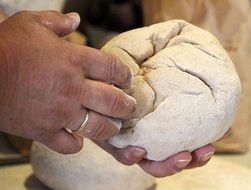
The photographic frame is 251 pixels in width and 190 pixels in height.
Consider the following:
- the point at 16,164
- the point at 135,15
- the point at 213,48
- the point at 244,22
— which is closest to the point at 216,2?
the point at 244,22

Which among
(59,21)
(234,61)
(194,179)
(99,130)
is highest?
(59,21)

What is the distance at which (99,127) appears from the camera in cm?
61

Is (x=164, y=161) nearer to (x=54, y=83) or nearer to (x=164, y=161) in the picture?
(x=164, y=161)

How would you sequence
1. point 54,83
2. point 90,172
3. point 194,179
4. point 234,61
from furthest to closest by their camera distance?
point 234,61 < point 194,179 < point 90,172 < point 54,83

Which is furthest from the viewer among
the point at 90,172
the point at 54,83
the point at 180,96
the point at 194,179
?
the point at 194,179

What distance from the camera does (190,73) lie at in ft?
2.30

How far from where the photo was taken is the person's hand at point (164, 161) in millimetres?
702

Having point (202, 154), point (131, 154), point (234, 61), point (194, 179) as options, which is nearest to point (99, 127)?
point (131, 154)

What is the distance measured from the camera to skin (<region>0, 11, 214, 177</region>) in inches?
21.6

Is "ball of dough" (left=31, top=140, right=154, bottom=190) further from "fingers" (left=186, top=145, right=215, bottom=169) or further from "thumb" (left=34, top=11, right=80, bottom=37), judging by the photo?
"thumb" (left=34, top=11, right=80, bottom=37)

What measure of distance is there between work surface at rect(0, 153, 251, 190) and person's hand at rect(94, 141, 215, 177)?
0.74ft

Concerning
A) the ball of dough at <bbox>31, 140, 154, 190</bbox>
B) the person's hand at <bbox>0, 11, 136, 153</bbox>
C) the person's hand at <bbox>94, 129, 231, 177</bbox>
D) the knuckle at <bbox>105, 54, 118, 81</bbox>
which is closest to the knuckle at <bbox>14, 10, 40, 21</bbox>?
the person's hand at <bbox>0, 11, 136, 153</bbox>

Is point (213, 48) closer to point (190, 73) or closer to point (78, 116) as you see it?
point (190, 73)

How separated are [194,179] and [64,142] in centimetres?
45
